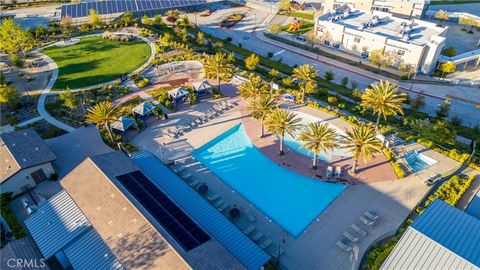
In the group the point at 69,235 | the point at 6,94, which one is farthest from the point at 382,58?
the point at 6,94

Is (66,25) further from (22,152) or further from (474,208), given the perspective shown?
(474,208)

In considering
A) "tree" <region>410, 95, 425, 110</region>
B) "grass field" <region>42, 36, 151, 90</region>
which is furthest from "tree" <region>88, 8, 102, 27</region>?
"tree" <region>410, 95, 425, 110</region>

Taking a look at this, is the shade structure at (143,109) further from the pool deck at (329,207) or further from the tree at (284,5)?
the tree at (284,5)

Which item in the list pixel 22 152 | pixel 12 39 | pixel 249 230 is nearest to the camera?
pixel 249 230

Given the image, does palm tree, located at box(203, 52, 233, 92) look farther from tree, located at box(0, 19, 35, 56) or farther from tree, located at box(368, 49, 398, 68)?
tree, located at box(0, 19, 35, 56)

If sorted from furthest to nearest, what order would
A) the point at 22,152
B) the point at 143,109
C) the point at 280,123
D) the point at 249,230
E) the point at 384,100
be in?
the point at 143,109, the point at 384,100, the point at 280,123, the point at 22,152, the point at 249,230

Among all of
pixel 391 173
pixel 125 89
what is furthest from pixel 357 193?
pixel 125 89
